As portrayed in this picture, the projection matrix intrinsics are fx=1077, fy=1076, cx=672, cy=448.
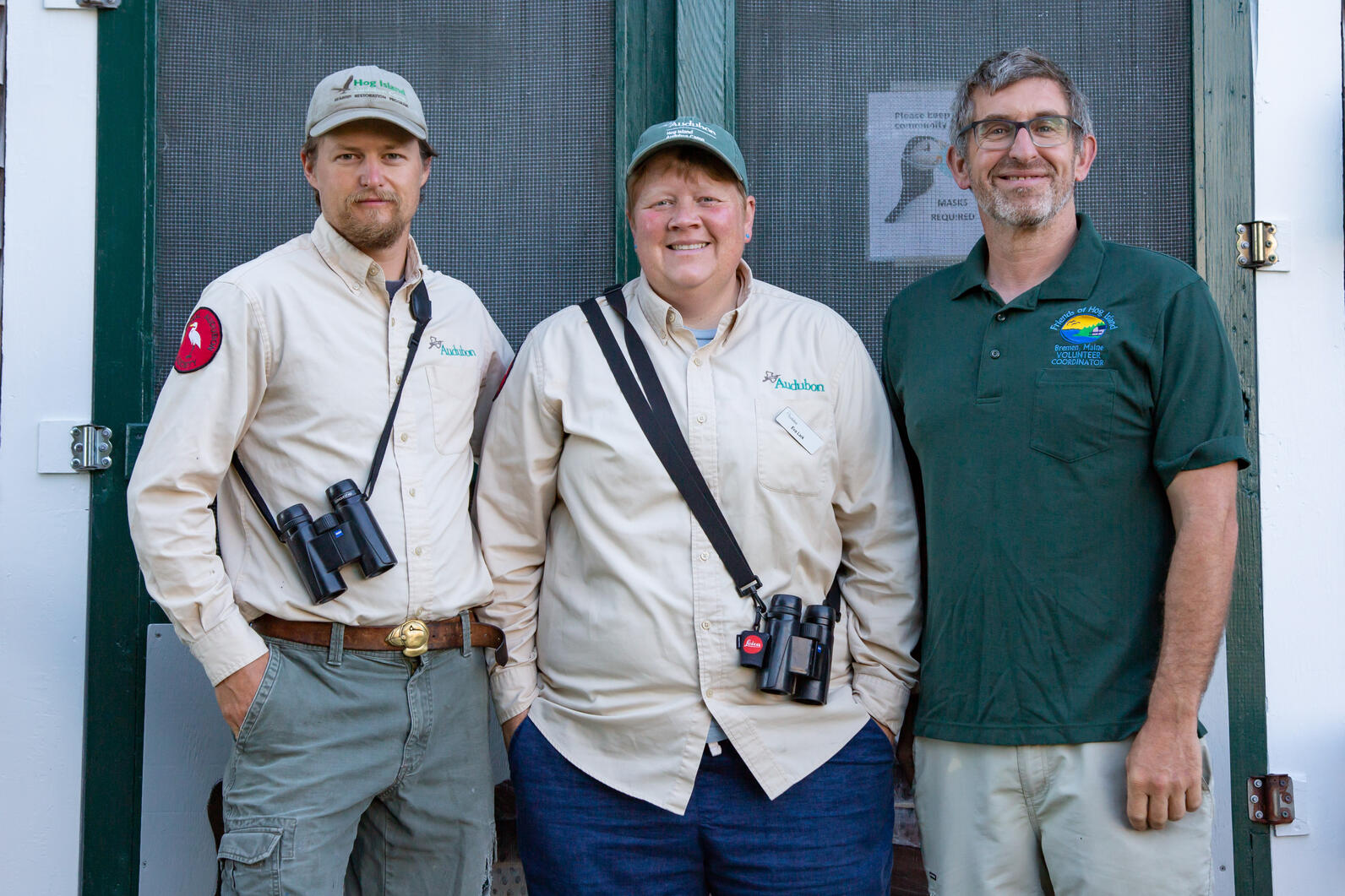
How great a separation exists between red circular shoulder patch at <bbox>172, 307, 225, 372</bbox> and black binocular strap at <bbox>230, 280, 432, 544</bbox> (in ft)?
0.68

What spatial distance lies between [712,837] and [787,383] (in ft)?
3.14

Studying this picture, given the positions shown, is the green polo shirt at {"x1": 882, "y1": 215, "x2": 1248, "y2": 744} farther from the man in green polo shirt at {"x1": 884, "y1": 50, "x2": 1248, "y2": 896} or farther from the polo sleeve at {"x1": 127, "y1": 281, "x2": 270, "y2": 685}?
the polo sleeve at {"x1": 127, "y1": 281, "x2": 270, "y2": 685}

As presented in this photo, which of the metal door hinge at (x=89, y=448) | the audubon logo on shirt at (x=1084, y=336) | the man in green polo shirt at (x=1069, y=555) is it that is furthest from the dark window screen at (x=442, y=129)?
the audubon logo on shirt at (x=1084, y=336)

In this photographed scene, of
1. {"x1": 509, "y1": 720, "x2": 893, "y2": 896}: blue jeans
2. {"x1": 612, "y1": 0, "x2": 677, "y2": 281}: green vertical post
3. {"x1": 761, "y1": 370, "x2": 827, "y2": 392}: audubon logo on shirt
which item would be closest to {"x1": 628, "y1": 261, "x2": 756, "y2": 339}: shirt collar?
{"x1": 761, "y1": 370, "x2": 827, "y2": 392}: audubon logo on shirt

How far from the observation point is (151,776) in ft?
9.32

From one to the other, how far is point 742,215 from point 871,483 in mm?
671

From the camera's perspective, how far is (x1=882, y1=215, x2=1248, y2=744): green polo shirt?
6.80 feet

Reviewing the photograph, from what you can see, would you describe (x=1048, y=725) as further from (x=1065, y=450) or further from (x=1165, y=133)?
(x=1165, y=133)

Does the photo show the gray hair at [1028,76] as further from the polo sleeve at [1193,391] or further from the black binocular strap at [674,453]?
the black binocular strap at [674,453]

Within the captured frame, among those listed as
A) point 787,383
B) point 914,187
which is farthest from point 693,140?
point 914,187

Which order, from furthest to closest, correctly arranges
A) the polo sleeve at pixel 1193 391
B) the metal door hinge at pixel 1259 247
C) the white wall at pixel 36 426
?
1. the metal door hinge at pixel 1259 247
2. the white wall at pixel 36 426
3. the polo sleeve at pixel 1193 391

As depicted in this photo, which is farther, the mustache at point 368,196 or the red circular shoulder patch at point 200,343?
the mustache at point 368,196

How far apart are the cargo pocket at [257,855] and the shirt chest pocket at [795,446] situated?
116 cm

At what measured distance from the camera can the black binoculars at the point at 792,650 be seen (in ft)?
7.07
